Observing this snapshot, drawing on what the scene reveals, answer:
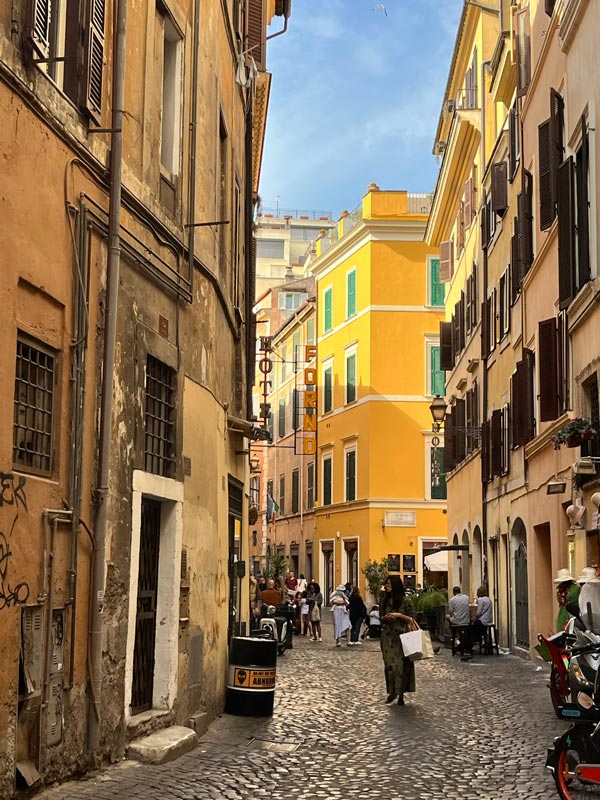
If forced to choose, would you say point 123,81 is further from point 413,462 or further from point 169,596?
point 413,462

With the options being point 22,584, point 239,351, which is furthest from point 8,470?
point 239,351

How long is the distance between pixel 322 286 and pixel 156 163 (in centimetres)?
4244

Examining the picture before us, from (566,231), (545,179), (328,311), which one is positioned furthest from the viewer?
(328,311)

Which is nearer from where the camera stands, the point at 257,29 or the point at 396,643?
the point at 396,643

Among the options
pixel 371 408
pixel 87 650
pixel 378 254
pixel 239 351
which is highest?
pixel 378 254

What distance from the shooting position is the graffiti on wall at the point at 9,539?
7555 millimetres

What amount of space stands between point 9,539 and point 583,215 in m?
10.5

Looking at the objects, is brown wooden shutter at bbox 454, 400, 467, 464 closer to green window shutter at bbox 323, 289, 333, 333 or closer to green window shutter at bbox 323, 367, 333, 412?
green window shutter at bbox 323, 367, 333, 412

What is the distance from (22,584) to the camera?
7.89 m

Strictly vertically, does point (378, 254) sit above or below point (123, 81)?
above

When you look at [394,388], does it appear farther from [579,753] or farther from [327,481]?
[579,753]

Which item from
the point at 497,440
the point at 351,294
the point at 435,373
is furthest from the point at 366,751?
the point at 351,294

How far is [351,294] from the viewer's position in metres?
49.5

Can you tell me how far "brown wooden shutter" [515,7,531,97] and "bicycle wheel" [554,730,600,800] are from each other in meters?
16.8
